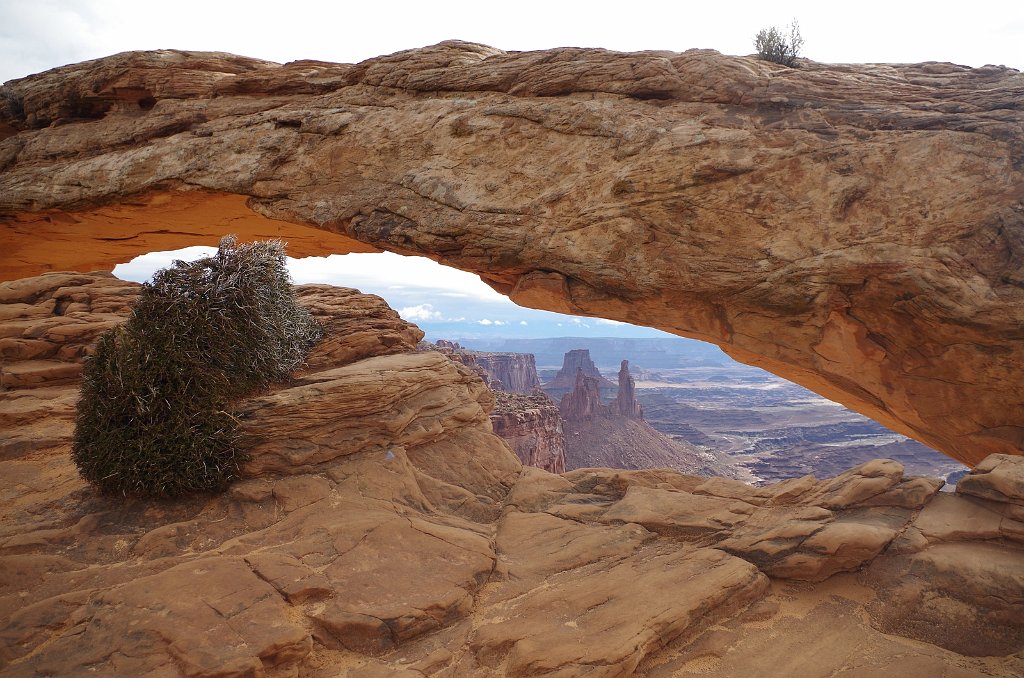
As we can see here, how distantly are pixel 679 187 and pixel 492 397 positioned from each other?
21.7 ft

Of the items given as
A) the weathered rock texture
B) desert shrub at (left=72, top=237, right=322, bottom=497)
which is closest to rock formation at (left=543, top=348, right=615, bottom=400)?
the weathered rock texture

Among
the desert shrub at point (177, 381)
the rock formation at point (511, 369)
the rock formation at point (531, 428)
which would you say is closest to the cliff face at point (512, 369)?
the rock formation at point (511, 369)

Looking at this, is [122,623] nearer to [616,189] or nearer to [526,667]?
[526,667]

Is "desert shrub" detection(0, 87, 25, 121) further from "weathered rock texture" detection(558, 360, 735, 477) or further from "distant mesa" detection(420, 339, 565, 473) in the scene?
"weathered rock texture" detection(558, 360, 735, 477)

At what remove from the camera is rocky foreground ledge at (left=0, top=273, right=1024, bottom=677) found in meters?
6.27

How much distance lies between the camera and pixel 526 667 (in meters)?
6.12

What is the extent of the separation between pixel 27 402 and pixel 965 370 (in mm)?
17158

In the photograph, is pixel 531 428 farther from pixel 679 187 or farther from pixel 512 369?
pixel 512 369

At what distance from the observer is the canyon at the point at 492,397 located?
6.64 meters

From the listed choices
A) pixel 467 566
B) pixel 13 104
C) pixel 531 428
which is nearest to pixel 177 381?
pixel 467 566

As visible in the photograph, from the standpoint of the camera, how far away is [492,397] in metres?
13.7

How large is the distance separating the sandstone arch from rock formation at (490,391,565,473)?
31.9 meters

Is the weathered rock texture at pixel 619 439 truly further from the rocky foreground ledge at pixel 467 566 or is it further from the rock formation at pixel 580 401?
the rocky foreground ledge at pixel 467 566

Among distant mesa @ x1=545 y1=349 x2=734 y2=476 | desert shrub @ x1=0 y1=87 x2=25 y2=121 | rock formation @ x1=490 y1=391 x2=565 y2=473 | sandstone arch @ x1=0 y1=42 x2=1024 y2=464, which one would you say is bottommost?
distant mesa @ x1=545 y1=349 x2=734 y2=476
